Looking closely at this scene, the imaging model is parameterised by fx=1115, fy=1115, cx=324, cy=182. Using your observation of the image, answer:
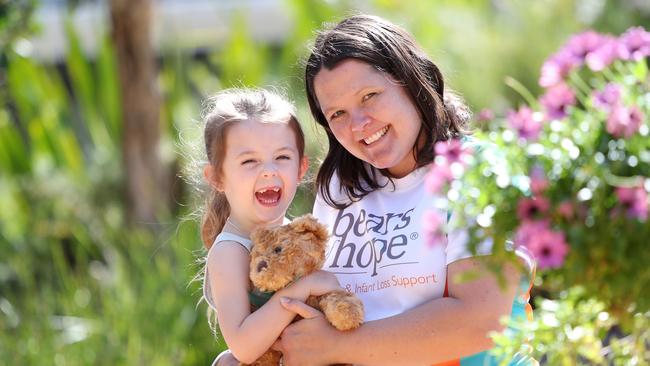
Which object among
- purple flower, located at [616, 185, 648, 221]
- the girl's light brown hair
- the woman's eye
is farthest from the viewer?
the girl's light brown hair

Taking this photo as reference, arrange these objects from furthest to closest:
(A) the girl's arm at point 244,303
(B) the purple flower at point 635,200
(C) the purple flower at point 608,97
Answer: (A) the girl's arm at point 244,303
(C) the purple flower at point 608,97
(B) the purple flower at point 635,200

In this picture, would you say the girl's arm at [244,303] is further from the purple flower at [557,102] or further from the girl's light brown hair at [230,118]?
the purple flower at [557,102]

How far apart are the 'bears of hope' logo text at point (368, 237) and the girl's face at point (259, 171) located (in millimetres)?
183

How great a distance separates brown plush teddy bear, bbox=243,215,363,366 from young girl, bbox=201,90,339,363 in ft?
0.10

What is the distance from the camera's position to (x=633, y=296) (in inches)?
76.4

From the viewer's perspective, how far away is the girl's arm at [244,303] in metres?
2.75

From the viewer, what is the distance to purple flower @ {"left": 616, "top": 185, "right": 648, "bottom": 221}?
180 cm

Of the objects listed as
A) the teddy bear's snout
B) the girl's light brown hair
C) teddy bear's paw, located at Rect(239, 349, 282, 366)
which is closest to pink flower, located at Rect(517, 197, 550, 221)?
the teddy bear's snout

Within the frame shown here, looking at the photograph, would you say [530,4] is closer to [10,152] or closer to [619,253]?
[10,152]

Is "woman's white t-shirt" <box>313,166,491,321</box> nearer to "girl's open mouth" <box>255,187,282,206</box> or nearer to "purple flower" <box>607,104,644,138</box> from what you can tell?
"girl's open mouth" <box>255,187,282,206</box>

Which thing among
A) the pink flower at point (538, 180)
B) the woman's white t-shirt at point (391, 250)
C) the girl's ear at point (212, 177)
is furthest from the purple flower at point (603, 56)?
the girl's ear at point (212, 177)

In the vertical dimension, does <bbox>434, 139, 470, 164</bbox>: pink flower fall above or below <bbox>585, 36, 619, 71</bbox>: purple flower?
below

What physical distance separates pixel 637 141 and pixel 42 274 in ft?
21.1

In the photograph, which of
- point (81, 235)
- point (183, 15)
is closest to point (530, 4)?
point (81, 235)
